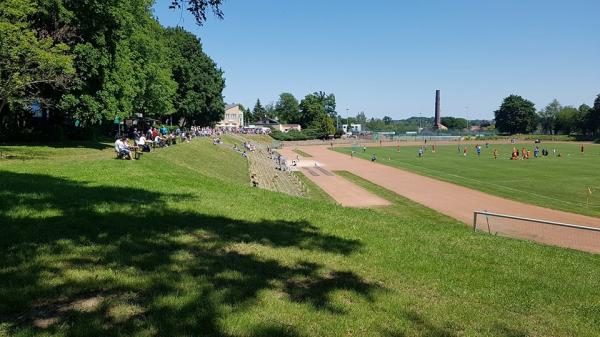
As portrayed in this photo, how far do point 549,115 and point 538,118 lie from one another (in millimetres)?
4898

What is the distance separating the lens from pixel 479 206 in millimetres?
31328

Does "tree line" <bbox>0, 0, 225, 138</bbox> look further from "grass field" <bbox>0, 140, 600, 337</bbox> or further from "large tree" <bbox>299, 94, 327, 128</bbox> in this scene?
Result: "large tree" <bbox>299, 94, 327, 128</bbox>

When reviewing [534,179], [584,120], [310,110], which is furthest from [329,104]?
[534,179]

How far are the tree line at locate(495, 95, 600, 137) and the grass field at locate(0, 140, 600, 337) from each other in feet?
551

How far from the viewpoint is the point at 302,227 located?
11.1m

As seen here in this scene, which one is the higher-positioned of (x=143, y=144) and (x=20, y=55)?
(x=20, y=55)

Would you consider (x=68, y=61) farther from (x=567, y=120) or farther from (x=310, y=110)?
(x=567, y=120)

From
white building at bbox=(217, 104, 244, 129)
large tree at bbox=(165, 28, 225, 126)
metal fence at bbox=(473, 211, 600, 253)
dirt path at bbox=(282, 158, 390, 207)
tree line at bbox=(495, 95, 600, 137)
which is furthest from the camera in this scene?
white building at bbox=(217, 104, 244, 129)

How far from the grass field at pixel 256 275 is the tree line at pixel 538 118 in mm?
167810

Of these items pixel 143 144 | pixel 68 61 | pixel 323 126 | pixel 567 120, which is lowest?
pixel 143 144

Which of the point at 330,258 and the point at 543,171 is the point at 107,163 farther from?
the point at 543,171

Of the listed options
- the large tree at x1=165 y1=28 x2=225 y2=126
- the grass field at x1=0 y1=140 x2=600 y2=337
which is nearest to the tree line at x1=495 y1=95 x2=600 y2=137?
the large tree at x1=165 y1=28 x2=225 y2=126

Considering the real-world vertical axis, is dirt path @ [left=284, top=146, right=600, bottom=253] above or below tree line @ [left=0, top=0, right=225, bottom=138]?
below

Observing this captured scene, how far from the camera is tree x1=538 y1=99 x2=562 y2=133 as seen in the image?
188 metres
